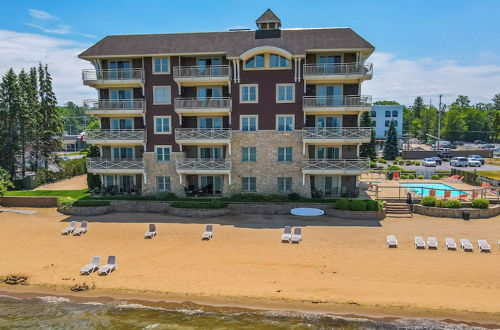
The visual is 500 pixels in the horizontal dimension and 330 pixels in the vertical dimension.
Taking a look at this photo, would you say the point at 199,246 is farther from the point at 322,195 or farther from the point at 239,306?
the point at 322,195

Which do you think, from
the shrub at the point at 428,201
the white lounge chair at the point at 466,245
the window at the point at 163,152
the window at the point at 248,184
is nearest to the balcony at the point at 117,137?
the window at the point at 163,152

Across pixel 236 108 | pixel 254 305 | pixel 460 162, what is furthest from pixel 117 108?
pixel 460 162

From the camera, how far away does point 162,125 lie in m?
36.9

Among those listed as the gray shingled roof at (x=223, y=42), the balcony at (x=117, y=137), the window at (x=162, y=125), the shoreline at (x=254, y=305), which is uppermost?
the gray shingled roof at (x=223, y=42)

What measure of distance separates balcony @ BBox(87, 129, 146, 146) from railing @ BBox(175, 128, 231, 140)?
3887 mm

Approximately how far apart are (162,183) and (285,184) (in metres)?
12.7

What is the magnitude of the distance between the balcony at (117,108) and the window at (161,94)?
1.29 meters

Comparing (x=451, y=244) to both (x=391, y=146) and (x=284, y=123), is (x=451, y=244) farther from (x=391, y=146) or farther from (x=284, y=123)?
(x=391, y=146)

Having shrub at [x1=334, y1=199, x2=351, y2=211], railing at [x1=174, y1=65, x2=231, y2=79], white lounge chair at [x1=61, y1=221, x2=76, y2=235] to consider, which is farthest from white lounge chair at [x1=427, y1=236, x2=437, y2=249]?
white lounge chair at [x1=61, y1=221, x2=76, y2=235]

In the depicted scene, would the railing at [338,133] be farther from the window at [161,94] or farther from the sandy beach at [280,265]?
the window at [161,94]

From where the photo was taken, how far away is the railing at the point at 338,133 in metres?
34.2

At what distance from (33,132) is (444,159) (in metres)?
72.5

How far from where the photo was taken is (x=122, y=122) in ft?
126

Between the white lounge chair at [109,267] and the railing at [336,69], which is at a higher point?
the railing at [336,69]
